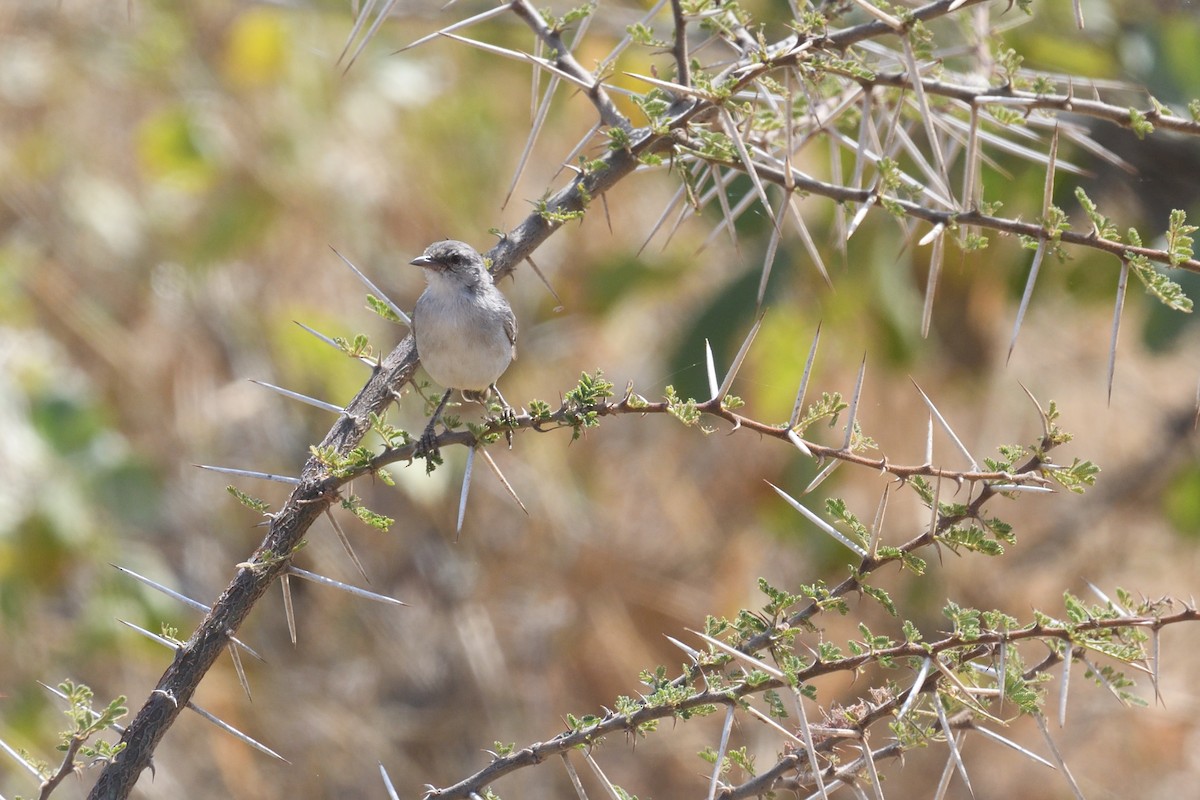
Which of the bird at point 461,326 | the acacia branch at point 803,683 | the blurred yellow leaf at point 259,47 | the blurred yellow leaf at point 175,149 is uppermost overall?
the blurred yellow leaf at point 259,47

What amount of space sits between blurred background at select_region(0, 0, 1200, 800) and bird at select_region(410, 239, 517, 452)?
2682 mm

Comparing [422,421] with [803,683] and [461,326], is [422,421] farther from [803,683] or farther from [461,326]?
[803,683]

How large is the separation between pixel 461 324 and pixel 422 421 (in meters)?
3.58

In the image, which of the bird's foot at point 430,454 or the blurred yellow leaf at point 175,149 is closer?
the bird's foot at point 430,454

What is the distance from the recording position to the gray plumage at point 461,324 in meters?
3.94

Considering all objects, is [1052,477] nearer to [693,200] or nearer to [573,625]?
[693,200]

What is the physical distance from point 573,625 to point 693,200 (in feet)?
18.1

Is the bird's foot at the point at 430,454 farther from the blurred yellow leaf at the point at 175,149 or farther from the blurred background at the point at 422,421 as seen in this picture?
the blurred yellow leaf at the point at 175,149

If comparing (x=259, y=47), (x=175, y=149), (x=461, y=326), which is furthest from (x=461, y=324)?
(x=259, y=47)

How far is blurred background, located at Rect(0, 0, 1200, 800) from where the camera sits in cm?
770

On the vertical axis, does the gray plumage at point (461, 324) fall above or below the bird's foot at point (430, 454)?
above

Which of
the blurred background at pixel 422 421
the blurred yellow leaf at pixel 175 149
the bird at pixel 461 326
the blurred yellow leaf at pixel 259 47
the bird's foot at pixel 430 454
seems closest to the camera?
the bird's foot at pixel 430 454

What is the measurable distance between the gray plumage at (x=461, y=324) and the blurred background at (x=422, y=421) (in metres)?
2.70

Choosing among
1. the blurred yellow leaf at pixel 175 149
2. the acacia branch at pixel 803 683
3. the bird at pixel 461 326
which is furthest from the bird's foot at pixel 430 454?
the blurred yellow leaf at pixel 175 149
